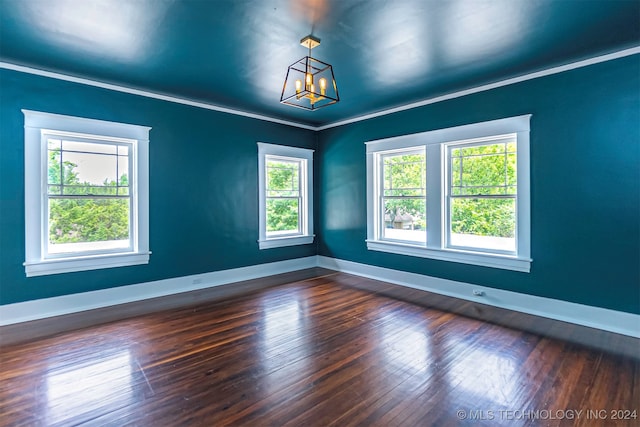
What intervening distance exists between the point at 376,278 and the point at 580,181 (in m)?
3.14

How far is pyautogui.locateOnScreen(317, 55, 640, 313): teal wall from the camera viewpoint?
317cm

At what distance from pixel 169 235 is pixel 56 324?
163cm

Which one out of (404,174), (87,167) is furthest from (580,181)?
(87,167)

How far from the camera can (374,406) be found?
212cm

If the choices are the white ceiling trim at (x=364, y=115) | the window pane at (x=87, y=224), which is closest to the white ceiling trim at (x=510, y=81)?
the white ceiling trim at (x=364, y=115)

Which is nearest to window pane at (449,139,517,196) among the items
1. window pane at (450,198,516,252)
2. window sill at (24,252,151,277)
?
window pane at (450,198,516,252)

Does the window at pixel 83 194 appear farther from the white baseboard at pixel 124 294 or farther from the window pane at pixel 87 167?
the white baseboard at pixel 124 294

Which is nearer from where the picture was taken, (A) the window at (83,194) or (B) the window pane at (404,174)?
(A) the window at (83,194)

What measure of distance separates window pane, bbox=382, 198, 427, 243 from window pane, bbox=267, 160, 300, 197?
187 centimetres

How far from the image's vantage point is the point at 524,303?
12.7 feet

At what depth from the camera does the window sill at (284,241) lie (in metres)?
5.73

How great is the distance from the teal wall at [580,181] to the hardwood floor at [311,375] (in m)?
0.83

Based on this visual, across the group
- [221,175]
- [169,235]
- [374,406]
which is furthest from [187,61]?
[374,406]

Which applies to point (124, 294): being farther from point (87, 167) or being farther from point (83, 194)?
point (87, 167)
